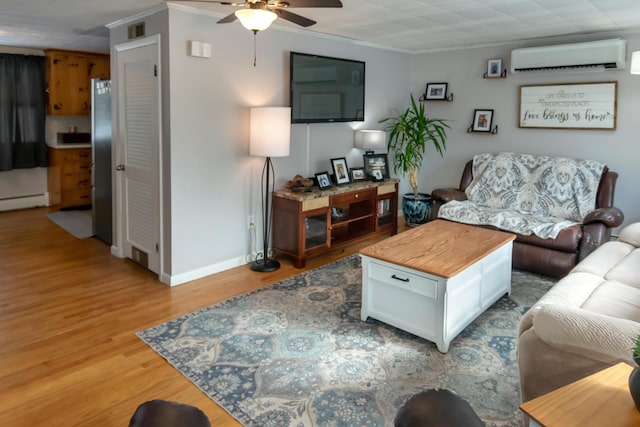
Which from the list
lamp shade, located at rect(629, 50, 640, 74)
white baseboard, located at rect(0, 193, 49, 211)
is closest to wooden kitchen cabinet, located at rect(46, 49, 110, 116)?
white baseboard, located at rect(0, 193, 49, 211)

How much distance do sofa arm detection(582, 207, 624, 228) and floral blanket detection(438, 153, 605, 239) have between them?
6.9 inches

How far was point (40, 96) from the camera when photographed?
6469 millimetres

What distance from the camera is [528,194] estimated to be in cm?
481

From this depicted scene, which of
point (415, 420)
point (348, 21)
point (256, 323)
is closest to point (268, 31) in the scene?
point (348, 21)

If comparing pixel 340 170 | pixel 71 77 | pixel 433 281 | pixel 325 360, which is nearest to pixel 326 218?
pixel 340 170

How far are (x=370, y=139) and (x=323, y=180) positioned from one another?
0.92 metres

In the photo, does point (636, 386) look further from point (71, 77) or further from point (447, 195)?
point (71, 77)

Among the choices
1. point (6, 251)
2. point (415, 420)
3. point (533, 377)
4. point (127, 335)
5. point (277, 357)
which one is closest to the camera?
point (415, 420)

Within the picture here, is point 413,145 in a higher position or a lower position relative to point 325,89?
lower

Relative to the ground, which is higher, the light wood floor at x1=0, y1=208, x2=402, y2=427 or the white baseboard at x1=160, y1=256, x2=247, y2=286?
the white baseboard at x1=160, y1=256, x2=247, y2=286

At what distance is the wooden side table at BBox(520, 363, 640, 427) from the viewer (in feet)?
3.89

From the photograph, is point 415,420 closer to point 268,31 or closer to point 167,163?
point 167,163

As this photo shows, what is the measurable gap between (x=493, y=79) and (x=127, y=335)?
4.63m

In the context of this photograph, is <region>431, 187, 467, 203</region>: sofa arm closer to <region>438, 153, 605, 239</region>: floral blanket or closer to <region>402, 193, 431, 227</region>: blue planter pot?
<region>438, 153, 605, 239</region>: floral blanket
